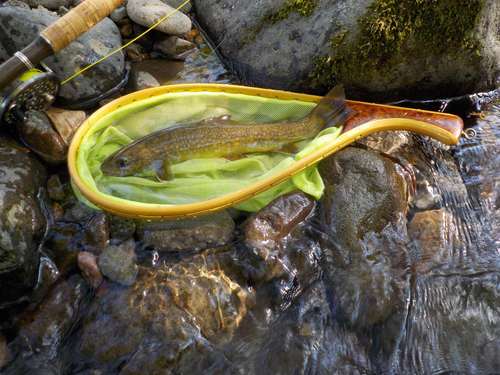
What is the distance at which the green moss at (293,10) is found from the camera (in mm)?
4590

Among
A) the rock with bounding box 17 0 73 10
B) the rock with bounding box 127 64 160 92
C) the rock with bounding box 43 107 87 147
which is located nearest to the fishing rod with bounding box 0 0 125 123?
the rock with bounding box 43 107 87 147

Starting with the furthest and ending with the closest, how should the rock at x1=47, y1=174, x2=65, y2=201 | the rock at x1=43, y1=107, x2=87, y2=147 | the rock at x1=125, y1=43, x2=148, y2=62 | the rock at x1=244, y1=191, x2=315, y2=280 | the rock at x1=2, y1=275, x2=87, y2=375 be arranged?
the rock at x1=125, y1=43, x2=148, y2=62 < the rock at x1=43, y1=107, x2=87, y2=147 < the rock at x1=47, y1=174, x2=65, y2=201 < the rock at x1=244, y1=191, x2=315, y2=280 < the rock at x1=2, y1=275, x2=87, y2=375

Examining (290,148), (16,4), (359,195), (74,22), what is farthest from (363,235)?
(16,4)

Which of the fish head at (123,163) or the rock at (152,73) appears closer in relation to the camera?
the fish head at (123,163)

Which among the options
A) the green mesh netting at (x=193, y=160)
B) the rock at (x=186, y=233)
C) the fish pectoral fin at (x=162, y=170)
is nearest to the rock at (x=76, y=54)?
the green mesh netting at (x=193, y=160)

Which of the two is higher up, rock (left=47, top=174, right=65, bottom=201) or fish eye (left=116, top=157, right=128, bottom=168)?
fish eye (left=116, top=157, right=128, bottom=168)

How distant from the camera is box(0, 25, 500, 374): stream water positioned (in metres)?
2.97

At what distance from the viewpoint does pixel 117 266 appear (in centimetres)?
327

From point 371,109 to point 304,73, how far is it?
41.8 inches

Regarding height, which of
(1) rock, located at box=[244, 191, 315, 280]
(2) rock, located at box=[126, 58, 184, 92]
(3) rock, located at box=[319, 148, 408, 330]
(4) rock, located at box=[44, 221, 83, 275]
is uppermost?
(2) rock, located at box=[126, 58, 184, 92]

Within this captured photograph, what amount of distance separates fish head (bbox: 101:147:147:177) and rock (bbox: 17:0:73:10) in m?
3.10

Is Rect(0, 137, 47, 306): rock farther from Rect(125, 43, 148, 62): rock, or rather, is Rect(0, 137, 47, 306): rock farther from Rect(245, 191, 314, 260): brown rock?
Rect(125, 43, 148, 62): rock

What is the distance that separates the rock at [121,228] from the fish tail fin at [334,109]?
195 centimetres

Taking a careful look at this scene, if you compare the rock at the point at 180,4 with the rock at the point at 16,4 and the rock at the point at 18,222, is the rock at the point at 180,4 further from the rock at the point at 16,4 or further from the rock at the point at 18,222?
the rock at the point at 18,222
